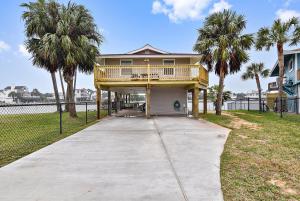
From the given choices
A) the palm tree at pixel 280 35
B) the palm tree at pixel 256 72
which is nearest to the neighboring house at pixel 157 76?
the palm tree at pixel 280 35

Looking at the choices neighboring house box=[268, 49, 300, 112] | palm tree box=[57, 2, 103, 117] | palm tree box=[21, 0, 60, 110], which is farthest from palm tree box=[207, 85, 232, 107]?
palm tree box=[21, 0, 60, 110]

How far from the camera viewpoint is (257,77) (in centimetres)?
2627

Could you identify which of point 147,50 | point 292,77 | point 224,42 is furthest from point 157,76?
point 292,77

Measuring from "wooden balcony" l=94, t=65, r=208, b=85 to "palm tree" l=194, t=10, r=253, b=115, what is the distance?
4.41 ft

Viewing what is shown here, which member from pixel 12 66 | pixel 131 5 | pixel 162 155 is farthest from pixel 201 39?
pixel 12 66

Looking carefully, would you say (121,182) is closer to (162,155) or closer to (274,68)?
(162,155)

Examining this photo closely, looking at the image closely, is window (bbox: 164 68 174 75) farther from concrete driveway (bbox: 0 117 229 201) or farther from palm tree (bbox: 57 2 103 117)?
concrete driveway (bbox: 0 117 229 201)

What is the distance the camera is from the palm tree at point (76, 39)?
1608 centimetres

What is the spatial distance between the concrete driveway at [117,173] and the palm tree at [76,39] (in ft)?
33.5

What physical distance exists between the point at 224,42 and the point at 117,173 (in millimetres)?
13924

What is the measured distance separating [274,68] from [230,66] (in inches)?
475

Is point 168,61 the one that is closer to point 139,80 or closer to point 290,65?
point 139,80

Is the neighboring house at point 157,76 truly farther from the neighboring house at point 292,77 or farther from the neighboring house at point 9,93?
the neighboring house at point 292,77

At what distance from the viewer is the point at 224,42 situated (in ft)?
53.2
